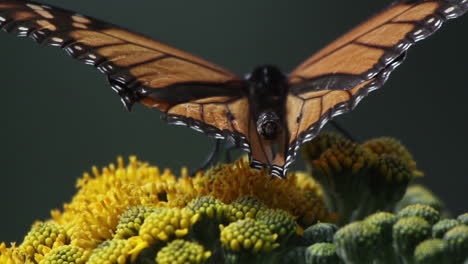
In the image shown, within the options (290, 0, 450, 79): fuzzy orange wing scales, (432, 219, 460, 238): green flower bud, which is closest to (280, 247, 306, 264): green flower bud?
(432, 219, 460, 238): green flower bud

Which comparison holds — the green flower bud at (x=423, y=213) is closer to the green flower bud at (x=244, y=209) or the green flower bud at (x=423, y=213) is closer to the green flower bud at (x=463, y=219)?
the green flower bud at (x=463, y=219)

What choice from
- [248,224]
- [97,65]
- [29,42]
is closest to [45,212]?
[29,42]

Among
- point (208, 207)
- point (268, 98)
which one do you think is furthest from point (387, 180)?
point (208, 207)

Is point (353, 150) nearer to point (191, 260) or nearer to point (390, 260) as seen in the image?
point (390, 260)

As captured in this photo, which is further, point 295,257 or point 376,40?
point 376,40

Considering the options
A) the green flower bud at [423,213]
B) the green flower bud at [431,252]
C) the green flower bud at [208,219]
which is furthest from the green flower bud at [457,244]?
the green flower bud at [208,219]

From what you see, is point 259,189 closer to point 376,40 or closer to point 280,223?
point 280,223
